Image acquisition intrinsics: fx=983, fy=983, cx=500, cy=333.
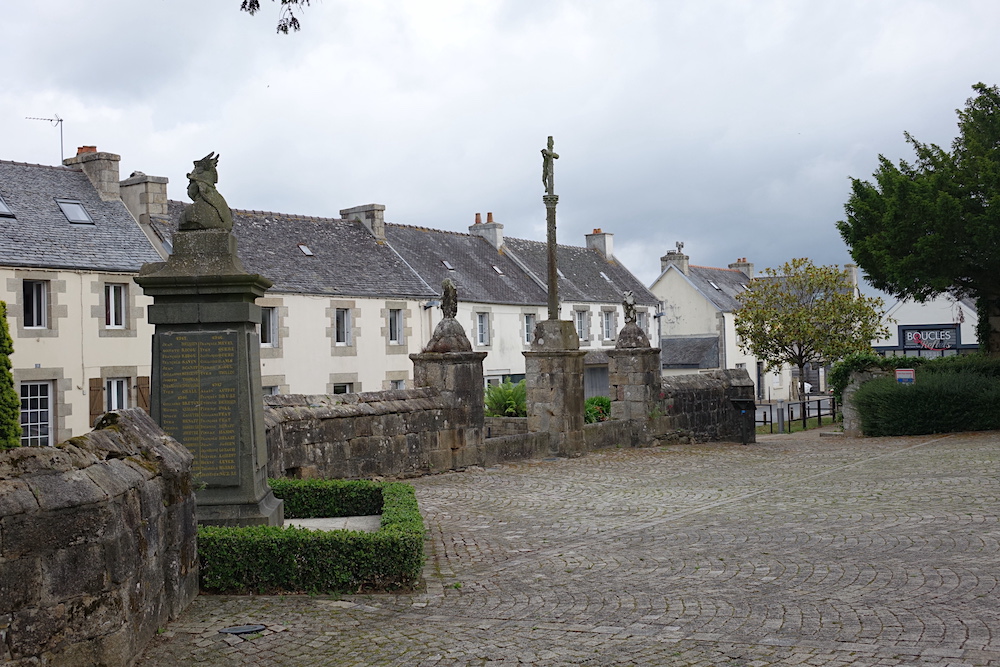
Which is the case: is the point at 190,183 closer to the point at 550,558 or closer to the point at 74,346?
the point at 550,558

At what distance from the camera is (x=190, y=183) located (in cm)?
791

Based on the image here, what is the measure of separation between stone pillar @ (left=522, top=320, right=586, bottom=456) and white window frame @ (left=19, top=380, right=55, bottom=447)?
44.3ft

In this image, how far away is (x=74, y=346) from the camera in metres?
25.0

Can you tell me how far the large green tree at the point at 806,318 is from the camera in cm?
3450

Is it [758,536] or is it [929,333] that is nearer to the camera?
[758,536]

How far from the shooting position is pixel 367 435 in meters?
12.8

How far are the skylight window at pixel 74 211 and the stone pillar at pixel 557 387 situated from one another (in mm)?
15807

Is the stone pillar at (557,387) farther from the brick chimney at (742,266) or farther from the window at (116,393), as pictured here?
the brick chimney at (742,266)

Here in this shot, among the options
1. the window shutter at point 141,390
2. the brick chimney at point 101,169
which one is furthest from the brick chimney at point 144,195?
the window shutter at point 141,390

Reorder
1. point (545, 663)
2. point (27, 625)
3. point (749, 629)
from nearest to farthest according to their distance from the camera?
point (27, 625)
point (545, 663)
point (749, 629)

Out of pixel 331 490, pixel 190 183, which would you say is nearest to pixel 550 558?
pixel 331 490

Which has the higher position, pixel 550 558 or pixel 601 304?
pixel 601 304

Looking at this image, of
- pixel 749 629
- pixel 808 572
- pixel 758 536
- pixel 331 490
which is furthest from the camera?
pixel 331 490

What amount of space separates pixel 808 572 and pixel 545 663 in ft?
8.95
